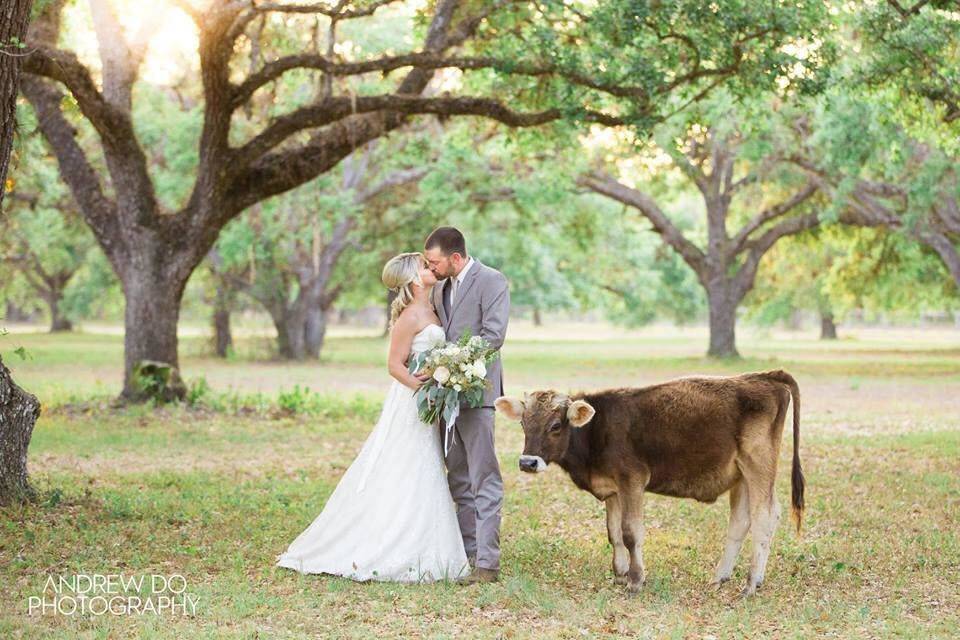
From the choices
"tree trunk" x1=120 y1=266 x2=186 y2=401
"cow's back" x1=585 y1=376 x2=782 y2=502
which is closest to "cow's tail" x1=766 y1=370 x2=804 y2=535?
"cow's back" x1=585 y1=376 x2=782 y2=502

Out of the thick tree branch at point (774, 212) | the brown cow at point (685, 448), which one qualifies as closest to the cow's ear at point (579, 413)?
the brown cow at point (685, 448)

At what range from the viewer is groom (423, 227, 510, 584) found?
825 cm

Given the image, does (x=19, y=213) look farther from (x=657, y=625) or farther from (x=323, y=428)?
(x=657, y=625)

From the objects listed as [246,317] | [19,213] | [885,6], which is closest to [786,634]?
[885,6]

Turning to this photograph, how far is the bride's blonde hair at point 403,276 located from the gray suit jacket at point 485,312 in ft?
1.12

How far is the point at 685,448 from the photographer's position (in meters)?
8.12

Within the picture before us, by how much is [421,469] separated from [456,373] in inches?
34.6

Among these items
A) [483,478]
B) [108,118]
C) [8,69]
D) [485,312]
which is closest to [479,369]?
[485,312]

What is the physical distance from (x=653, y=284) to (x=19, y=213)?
115 ft

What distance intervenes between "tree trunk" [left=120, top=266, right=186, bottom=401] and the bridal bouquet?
11593 millimetres

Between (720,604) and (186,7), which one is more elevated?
→ (186,7)

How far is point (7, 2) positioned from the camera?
9.35 metres

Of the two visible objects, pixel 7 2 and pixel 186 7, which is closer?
pixel 7 2

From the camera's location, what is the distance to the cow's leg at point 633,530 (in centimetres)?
803
